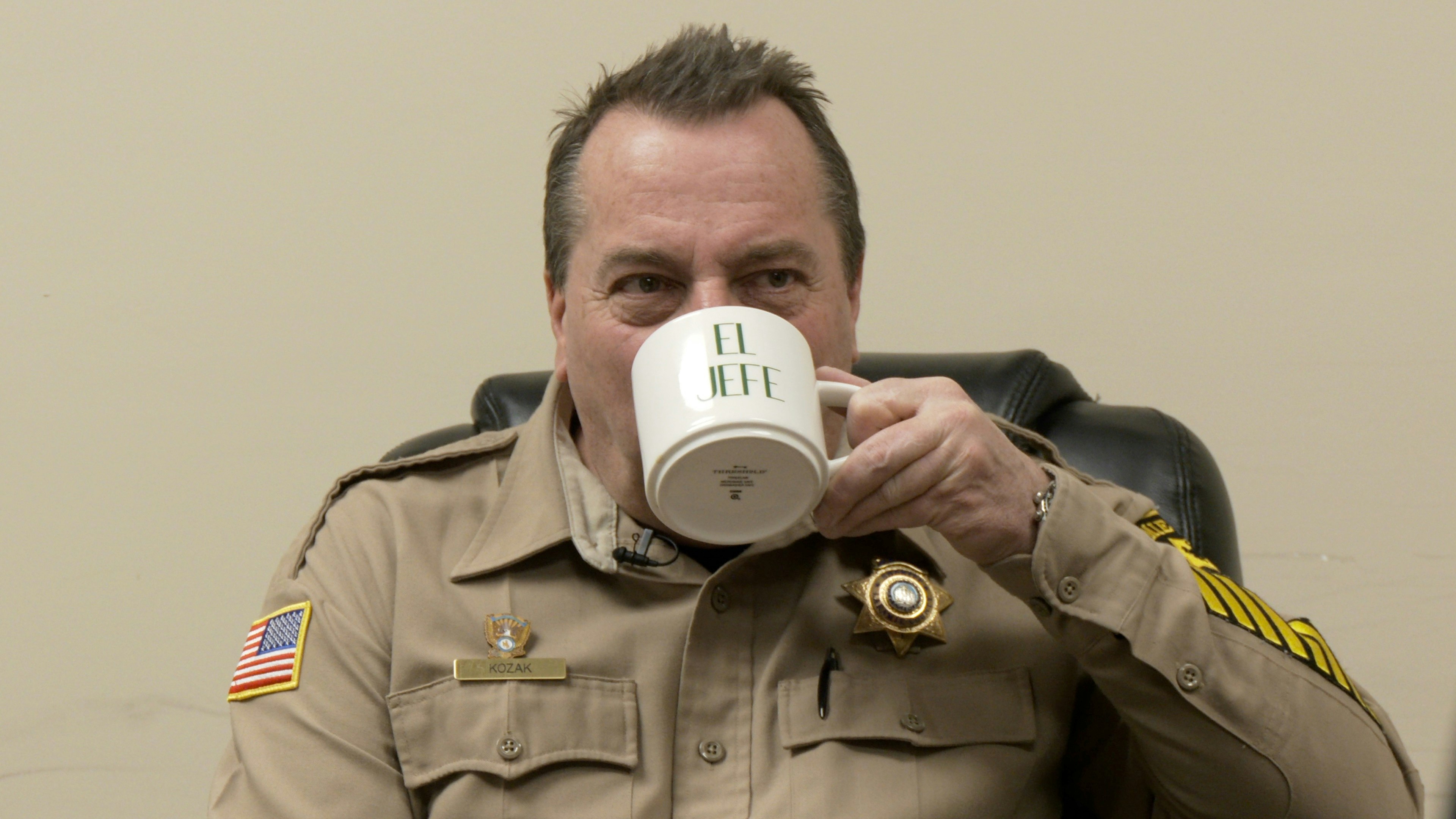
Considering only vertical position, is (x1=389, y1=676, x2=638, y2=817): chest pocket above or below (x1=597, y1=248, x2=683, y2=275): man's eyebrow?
below

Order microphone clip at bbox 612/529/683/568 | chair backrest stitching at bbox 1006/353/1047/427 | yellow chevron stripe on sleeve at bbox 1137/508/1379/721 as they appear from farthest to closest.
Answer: chair backrest stitching at bbox 1006/353/1047/427, microphone clip at bbox 612/529/683/568, yellow chevron stripe on sleeve at bbox 1137/508/1379/721

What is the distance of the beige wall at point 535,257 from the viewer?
1.74m

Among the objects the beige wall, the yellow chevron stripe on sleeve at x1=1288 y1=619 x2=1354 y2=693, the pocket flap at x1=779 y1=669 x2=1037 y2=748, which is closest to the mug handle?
the pocket flap at x1=779 y1=669 x2=1037 y2=748

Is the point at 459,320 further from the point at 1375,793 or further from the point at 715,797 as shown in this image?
the point at 1375,793

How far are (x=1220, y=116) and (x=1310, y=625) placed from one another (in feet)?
2.93

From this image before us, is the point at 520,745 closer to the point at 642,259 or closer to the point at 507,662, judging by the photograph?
the point at 507,662

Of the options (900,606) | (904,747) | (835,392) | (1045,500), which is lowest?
(904,747)

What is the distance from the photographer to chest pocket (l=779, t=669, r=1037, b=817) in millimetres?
1080

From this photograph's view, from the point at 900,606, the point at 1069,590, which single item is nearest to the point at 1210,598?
the point at 1069,590

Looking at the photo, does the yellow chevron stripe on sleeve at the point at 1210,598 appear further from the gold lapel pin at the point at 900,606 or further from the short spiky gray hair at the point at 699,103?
the short spiky gray hair at the point at 699,103

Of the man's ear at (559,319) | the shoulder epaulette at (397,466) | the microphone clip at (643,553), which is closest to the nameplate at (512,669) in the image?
the microphone clip at (643,553)

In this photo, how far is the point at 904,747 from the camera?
111cm

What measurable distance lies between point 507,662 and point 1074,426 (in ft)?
2.40

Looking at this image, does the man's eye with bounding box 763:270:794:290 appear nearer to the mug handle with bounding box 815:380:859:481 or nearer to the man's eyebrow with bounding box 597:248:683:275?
the man's eyebrow with bounding box 597:248:683:275
